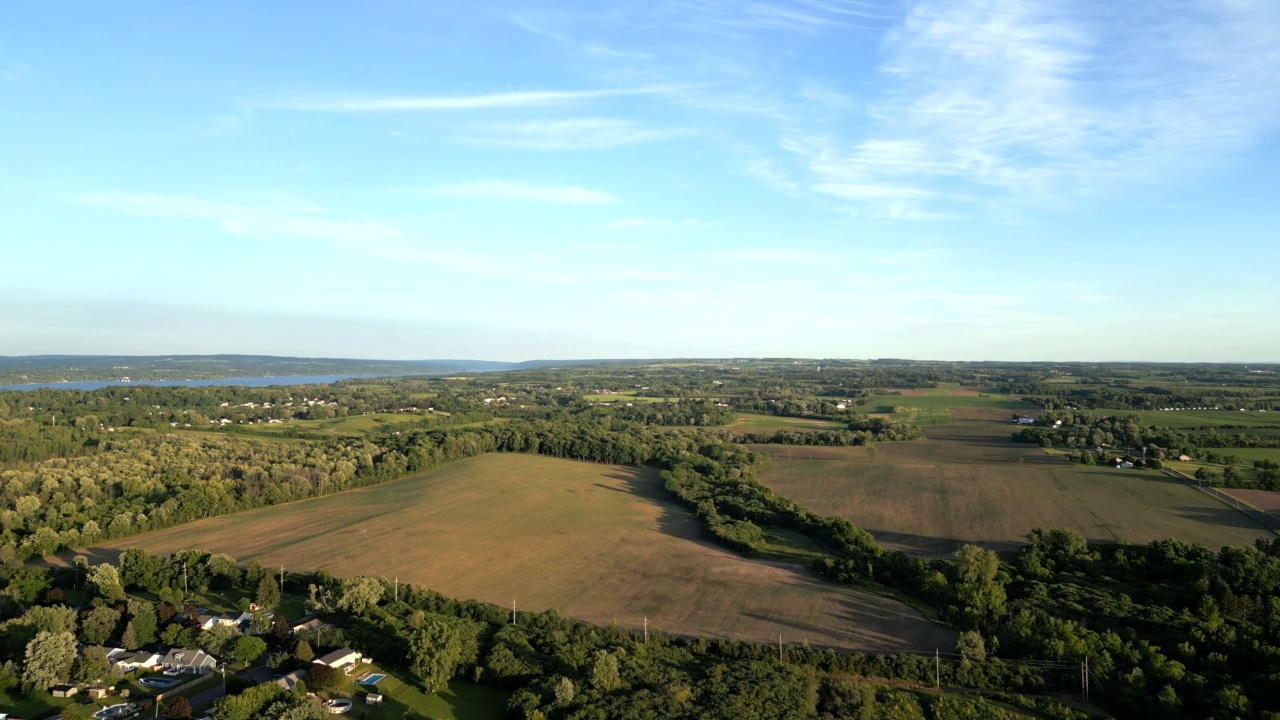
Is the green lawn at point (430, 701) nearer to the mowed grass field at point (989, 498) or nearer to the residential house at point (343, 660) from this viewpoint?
the residential house at point (343, 660)

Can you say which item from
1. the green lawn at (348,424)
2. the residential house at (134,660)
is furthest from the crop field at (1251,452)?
the green lawn at (348,424)

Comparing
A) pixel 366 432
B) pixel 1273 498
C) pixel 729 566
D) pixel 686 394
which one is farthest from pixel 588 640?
pixel 686 394

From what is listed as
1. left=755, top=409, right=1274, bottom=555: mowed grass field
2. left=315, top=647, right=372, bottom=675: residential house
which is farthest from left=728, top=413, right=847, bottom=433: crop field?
left=315, top=647, right=372, bottom=675: residential house

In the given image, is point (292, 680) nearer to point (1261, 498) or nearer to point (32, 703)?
point (32, 703)

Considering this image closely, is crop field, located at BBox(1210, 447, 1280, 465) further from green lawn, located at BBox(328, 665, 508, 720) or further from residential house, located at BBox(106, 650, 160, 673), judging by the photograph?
residential house, located at BBox(106, 650, 160, 673)

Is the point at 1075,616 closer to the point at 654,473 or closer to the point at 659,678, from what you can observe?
the point at 659,678

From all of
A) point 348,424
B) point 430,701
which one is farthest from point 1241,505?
point 348,424
